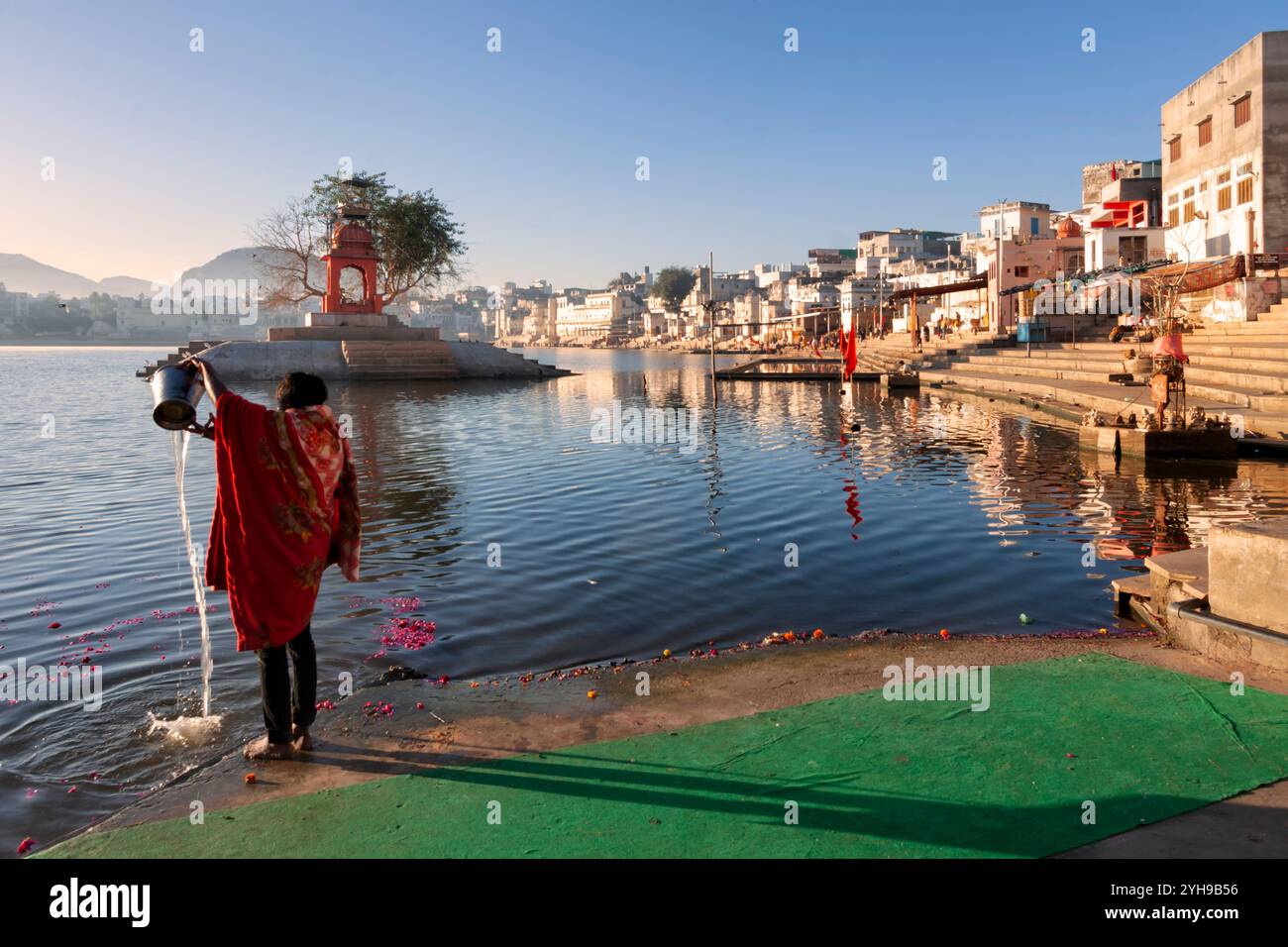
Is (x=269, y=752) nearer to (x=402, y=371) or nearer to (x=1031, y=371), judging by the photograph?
(x=1031, y=371)

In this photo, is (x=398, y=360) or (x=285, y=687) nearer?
A: (x=285, y=687)

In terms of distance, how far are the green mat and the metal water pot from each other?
188 centimetres

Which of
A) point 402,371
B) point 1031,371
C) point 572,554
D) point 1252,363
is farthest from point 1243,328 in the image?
point 402,371

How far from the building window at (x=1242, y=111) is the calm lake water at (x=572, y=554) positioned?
18.2m

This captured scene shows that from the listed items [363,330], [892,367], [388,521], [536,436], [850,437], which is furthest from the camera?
[363,330]

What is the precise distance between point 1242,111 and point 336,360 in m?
43.2

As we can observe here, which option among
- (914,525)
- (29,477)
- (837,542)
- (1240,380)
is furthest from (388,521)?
(1240,380)

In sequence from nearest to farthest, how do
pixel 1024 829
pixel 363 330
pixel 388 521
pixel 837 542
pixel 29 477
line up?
pixel 1024 829
pixel 837 542
pixel 388 521
pixel 29 477
pixel 363 330

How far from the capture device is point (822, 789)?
4094 mm

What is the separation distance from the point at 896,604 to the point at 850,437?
1452 cm

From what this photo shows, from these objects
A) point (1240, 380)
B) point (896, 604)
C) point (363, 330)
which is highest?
point (363, 330)

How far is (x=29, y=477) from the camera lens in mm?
17047
